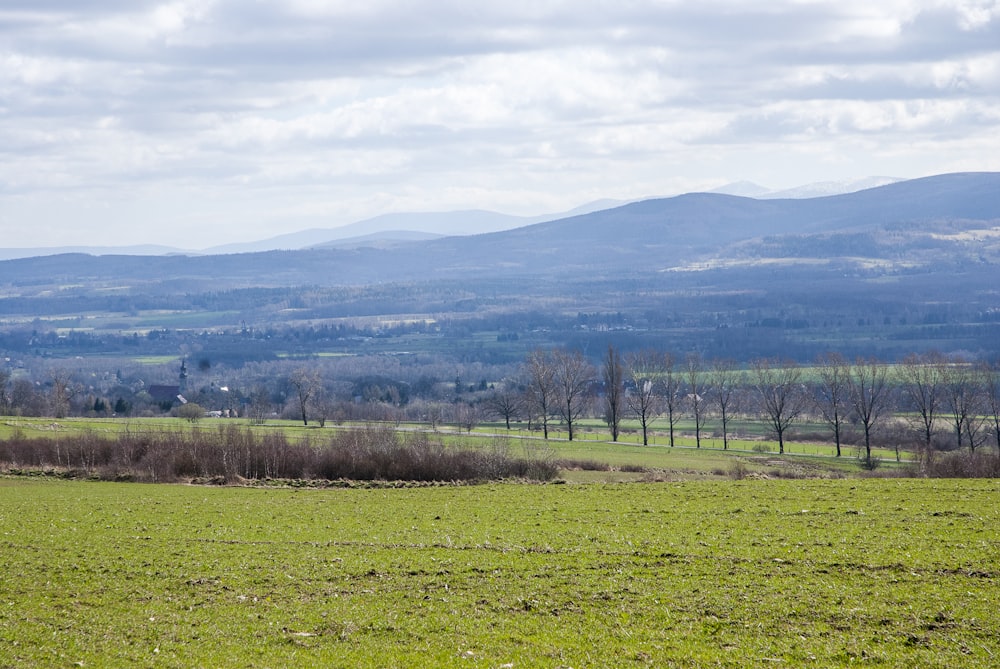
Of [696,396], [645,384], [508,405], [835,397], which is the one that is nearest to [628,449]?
[835,397]

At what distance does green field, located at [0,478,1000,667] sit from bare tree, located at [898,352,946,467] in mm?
47265

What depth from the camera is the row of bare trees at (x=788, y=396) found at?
3014 inches

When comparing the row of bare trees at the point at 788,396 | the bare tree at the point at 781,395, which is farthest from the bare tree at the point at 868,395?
the bare tree at the point at 781,395

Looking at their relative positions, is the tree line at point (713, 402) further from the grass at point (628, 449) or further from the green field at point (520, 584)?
the green field at point (520, 584)

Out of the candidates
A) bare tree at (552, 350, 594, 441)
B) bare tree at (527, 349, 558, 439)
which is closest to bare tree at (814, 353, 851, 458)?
bare tree at (552, 350, 594, 441)

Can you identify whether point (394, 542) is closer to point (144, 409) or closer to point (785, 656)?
point (785, 656)

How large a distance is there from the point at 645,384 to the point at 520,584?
71.7 meters

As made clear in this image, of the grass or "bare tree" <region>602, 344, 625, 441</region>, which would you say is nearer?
the grass

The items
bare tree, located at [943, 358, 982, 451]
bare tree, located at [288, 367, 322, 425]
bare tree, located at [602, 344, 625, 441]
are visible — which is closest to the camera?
bare tree, located at [943, 358, 982, 451]

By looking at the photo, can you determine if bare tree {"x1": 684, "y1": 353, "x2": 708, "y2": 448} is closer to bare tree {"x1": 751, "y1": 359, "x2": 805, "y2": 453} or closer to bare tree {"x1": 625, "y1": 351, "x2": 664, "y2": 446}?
bare tree {"x1": 625, "y1": 351, "x2": 664, "y2": 446}

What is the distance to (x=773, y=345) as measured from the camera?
644 ft

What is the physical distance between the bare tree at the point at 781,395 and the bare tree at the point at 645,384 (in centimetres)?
909

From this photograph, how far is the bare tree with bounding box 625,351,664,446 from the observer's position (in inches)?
3367

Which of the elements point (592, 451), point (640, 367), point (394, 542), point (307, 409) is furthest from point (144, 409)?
point (394, 542)
